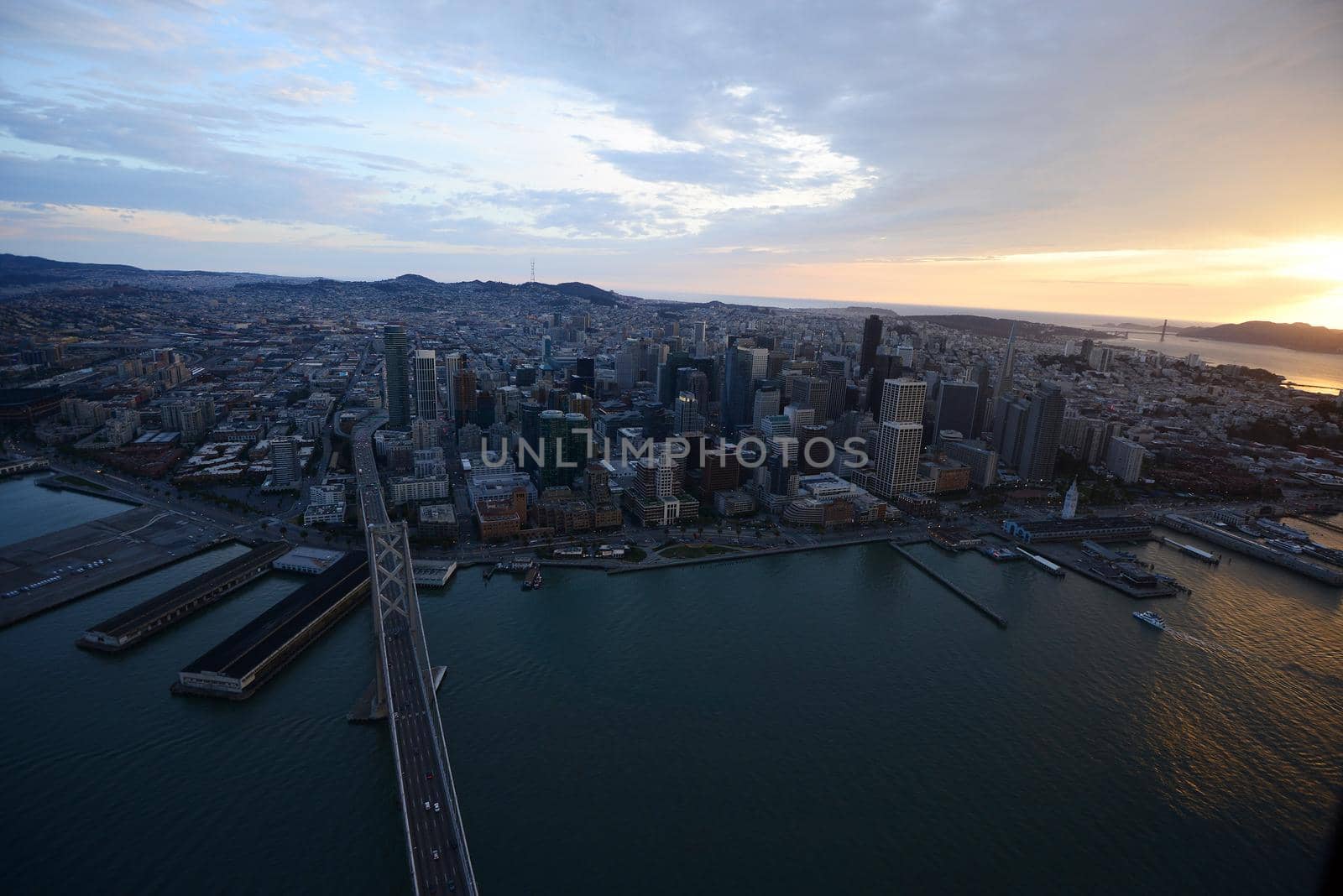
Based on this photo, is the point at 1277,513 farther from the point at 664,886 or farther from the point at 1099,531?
the point at 664,886

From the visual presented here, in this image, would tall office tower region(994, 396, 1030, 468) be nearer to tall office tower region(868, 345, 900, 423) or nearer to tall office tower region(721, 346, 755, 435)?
tall office tower region(868, 345, 900, 423)

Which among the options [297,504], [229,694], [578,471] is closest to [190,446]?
[297,504]

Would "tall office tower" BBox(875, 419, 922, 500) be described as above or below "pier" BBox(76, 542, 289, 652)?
above

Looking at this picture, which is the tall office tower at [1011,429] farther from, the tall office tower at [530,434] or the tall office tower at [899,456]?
the tall office tower at [530,434]

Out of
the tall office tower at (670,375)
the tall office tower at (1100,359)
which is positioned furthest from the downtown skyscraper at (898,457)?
the tall office tower at (1100,359)

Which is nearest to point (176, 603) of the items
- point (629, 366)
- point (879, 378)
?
point (879, 378)

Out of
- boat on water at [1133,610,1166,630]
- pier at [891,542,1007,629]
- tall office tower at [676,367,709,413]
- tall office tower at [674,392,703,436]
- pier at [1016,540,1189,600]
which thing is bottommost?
pier at [891,542,1007,629]

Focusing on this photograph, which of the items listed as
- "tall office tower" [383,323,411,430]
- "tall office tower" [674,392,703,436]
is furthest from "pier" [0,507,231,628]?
"tall office tower" [674,392,703,436]
